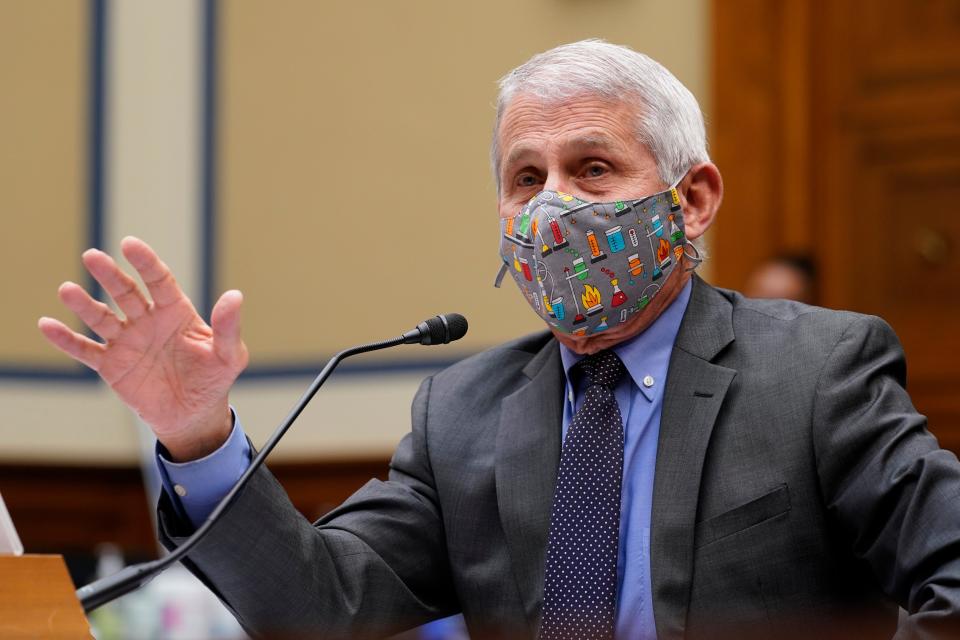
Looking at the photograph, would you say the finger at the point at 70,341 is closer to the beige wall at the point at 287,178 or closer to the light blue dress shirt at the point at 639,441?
the light blue dress shirt at the point at 639,441

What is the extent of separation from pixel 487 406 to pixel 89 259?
846mm

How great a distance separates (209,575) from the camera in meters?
1.83

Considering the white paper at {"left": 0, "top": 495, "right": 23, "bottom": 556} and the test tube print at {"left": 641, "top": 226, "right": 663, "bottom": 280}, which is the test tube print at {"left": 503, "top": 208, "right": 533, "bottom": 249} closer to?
the test tube print at {"left": 641, "top": 226, "right": 663, "bottom": 280}

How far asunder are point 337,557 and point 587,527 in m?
0.36

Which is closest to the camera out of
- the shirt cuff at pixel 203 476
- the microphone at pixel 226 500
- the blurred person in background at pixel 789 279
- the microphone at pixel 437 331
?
the microphone at pixel 226 500

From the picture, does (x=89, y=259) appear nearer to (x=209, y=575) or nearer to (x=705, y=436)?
(x=209, y=575)

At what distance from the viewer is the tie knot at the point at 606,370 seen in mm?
2121

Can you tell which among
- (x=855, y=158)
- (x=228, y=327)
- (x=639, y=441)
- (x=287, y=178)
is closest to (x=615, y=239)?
(x=639, y=441)

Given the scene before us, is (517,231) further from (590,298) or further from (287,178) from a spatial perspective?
(287,178)

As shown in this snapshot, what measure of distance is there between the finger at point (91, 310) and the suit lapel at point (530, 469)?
0.67 m

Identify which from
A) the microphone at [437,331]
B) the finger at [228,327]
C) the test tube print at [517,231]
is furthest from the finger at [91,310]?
the test tube print at [517,231]

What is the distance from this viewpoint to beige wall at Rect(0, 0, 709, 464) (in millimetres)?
4590

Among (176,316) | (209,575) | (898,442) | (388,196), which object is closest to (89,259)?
(176,316)

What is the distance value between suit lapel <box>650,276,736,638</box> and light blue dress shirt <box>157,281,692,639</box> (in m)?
0.03
